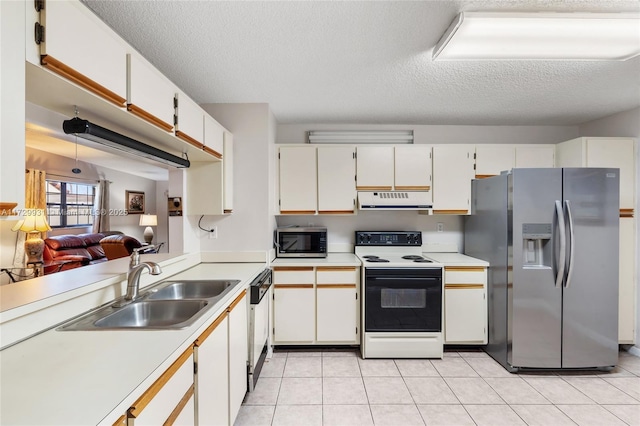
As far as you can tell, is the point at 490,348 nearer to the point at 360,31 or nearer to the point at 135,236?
the point at 360,31

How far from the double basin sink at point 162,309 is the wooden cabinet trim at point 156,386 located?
0.15 m

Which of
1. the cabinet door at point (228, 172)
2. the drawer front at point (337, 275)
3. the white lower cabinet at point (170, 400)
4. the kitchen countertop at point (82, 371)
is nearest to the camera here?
the kitchen countertop at point (82, 371)

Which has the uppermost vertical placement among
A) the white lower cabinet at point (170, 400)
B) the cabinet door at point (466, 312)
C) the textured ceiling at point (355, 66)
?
the textured ceiling at point (355, 66)

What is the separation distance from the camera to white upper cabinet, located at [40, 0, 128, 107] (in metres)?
0.96

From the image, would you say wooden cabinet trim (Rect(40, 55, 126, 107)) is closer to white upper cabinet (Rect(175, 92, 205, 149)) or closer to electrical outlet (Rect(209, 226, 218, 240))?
white upper cabinet (Rect(175, 92, 205, 149))

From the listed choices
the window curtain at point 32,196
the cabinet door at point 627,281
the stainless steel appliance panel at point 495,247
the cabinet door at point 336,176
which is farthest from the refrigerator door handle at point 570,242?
the window curtain at point 32,196

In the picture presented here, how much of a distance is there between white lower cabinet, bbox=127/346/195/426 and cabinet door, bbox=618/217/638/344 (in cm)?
387

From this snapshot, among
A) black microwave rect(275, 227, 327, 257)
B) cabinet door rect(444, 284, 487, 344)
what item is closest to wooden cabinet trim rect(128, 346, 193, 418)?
black microwave rect(275, 227, 327, 257)

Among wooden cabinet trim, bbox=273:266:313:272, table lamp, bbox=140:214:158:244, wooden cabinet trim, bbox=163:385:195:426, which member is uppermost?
table lamp, bbox=140:214:158:244

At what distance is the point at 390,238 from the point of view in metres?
3.32

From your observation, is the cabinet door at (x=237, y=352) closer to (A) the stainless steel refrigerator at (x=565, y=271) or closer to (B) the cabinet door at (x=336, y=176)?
(B) the cabinet door at (x=336, y=176)

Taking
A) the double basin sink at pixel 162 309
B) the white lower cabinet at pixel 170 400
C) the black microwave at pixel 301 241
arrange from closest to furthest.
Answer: the white lower cabinet at pixel 170 400, the double basin sink at pixel 162 309, the black microwave at pixel 301 241

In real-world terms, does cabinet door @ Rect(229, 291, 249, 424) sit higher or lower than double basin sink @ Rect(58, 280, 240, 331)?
lower

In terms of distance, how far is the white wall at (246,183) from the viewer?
2781 millimetres
